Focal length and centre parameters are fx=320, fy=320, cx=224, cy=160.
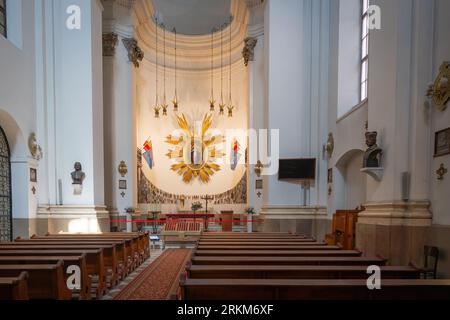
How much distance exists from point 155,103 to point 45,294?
40.8 ft

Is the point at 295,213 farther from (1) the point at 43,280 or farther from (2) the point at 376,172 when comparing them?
(1) the point at 43,280

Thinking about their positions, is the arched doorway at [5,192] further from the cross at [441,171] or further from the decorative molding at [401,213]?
the cross at [441,171]

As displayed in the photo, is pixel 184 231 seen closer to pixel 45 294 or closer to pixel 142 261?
pixel 142 261

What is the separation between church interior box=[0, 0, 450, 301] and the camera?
12.3 ft

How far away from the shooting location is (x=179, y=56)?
15508 mm

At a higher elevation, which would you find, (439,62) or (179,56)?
(179,56)

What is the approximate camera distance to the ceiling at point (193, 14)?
14484mm

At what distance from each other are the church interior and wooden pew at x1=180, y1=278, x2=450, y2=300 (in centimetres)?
1

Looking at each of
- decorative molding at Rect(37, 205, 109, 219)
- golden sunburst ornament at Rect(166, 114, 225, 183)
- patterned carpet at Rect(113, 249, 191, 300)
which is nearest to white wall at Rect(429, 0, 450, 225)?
patterned carpet at Rect(113, 249, 191, 300)

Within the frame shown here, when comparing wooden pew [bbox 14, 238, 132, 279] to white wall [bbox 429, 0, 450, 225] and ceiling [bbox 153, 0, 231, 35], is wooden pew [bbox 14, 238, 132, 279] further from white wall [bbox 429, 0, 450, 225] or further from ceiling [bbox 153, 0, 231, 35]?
ceiling [bbox 153, 0, 231, 35]

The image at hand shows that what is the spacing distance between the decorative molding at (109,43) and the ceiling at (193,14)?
160 inches

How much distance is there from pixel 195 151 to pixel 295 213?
7159 mm

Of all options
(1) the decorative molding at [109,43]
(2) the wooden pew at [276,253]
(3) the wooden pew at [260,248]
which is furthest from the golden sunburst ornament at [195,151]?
(2) the wooden pew at [276,253]
